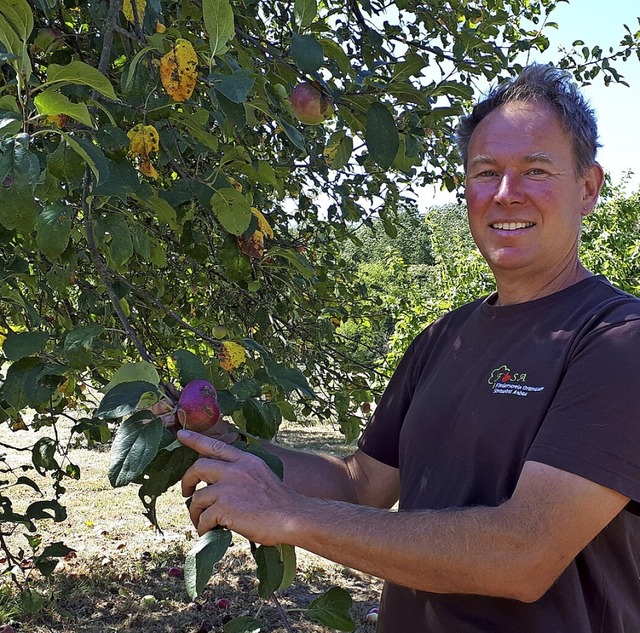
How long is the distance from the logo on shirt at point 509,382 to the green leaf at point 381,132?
1.49 feet

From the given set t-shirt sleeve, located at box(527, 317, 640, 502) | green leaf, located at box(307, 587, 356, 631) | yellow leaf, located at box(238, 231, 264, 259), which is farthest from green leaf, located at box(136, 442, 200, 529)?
yellow leaf, located at box(238, 231, 264, 259)

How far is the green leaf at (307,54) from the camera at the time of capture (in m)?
1.25

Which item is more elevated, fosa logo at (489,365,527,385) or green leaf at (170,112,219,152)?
green leaf at (170,112,219,152)

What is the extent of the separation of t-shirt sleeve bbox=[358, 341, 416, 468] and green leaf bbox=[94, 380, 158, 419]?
2.97ft

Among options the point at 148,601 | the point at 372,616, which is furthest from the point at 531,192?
the point at 148,601

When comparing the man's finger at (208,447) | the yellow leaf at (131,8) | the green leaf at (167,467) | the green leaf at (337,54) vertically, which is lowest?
the green leaf at (167,467)

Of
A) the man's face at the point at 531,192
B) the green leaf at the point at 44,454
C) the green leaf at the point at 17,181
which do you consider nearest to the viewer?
the green leaf at the point at 17,181

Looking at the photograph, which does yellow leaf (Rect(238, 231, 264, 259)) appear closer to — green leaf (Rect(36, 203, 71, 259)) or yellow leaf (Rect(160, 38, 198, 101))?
yellow leaf (Rect(160, 38, 198, 101))

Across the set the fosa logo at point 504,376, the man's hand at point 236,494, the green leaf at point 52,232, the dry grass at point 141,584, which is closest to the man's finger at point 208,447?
the man's hand at point 236,494

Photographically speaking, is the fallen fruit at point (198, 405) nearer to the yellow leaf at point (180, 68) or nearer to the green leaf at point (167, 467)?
the green leaf at point (167, 467)

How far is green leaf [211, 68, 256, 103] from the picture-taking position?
1.13 meters

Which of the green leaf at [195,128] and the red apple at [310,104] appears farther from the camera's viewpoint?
the red apple at [310,104]

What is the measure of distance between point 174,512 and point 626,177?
9.34 m

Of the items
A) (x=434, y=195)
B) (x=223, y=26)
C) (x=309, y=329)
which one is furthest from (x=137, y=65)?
(x=434, y=195)
